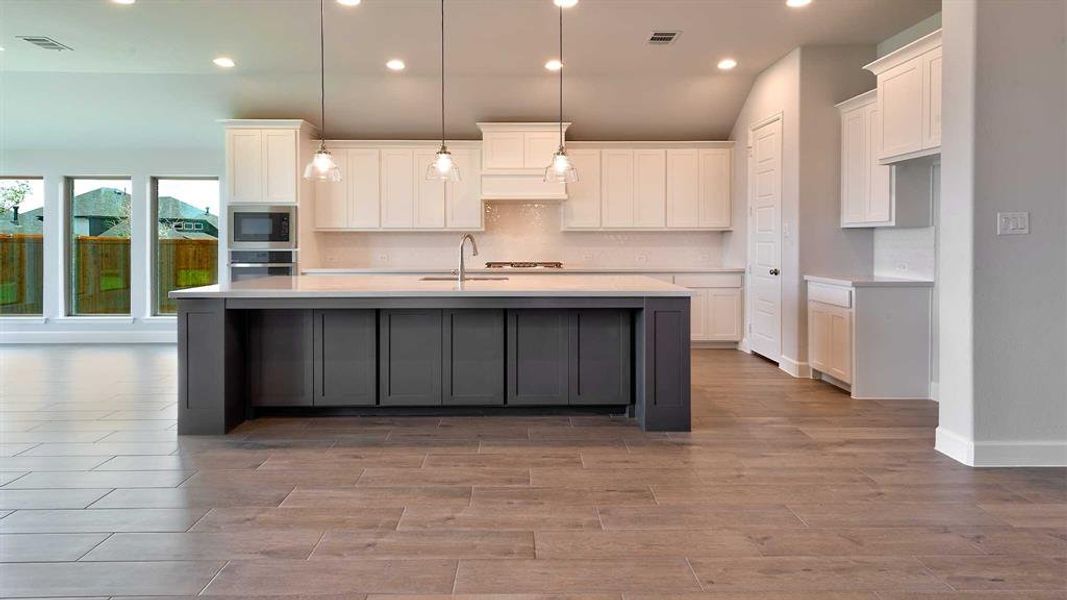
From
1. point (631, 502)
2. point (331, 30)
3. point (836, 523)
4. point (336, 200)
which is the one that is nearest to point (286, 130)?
point (336, 200)

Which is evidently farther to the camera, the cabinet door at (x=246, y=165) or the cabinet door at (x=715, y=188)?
the cabinet door at (x=715, y=188)

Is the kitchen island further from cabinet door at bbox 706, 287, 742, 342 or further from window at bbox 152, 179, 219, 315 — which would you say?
window at bbox 152, 179, 219, 315

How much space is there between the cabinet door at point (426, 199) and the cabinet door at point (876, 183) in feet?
13.8

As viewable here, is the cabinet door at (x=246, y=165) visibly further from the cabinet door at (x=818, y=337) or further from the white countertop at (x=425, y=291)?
the cabinet door at (x=818, y=337)

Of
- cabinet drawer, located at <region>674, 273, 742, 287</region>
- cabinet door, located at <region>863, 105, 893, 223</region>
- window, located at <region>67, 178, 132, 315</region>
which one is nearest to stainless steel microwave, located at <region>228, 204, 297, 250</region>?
window, located at <region>67, 178, 132, 315</region>

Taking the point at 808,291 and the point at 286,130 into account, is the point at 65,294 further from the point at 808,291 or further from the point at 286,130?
the point at 808,291

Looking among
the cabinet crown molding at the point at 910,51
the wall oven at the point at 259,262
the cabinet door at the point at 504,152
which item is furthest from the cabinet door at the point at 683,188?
the wall oven at the point at 259,262

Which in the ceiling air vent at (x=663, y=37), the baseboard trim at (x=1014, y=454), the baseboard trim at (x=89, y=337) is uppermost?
the ceiling air vent at (x=663, y=37)

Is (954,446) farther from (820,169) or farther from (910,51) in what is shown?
Result: (820,169)

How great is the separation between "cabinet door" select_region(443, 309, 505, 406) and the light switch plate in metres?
2.68

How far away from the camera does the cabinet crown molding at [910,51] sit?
4569mm

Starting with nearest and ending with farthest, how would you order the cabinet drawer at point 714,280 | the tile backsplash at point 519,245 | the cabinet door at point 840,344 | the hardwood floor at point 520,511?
the hardwood floor at point 520,511 → the cabinet door at point 840,344 → the cabinet drawer at point 714,280 → the tile backsplash at point 519,245

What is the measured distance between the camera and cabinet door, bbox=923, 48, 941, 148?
4.55 m

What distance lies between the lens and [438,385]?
4609 mm
